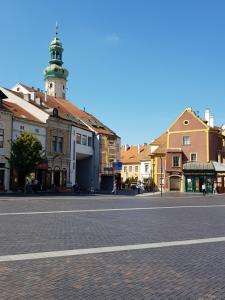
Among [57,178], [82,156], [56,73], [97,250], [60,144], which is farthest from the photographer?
[56,73]

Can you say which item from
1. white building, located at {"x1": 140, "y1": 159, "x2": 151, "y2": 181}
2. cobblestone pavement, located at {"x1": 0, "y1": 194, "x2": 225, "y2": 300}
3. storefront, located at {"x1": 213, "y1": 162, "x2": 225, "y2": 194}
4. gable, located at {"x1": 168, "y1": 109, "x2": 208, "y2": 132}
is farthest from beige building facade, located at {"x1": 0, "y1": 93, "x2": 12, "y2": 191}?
white building, located at {"x1": 140, "y1": 159, "x2": 151, "y2": 181}

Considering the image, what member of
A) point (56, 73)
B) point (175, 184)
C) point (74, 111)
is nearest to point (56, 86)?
point (56, 73)

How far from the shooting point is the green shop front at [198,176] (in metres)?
65.3

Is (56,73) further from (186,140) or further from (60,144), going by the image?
(60,144)

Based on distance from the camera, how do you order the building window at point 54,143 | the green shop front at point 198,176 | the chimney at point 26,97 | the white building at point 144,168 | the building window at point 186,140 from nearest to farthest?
the chimney at point 26,97
the building window at point 54,143
the green shop front at point 198,176
the building window at point 186,140
the white building at point 144,168

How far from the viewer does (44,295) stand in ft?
21.7

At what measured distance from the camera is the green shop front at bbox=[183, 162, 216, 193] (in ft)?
214

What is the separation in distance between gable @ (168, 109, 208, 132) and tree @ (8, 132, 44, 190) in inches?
1283

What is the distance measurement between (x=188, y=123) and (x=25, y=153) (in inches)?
1350

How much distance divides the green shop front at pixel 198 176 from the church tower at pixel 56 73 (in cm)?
3311

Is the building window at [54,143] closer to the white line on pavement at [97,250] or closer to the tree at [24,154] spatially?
the tree at [24,154]

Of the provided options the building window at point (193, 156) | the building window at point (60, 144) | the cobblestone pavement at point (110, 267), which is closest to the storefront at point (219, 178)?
the building window at point (193, 156)

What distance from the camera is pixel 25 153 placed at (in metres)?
42.1

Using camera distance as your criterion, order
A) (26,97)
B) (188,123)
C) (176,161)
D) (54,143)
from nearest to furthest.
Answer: (26,97)
(54,143)
(176,161)
(188,123)
